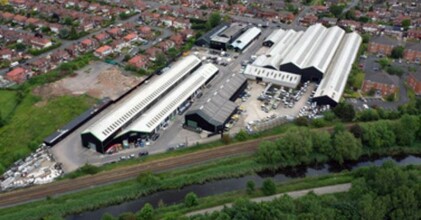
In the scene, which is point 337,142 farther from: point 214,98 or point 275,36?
point 275,36

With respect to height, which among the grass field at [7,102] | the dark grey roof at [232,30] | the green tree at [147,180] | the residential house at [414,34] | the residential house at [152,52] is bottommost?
the grass field at [7,102]

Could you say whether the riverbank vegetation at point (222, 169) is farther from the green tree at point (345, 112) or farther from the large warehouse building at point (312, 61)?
the large warehouse building at point (312, 61)

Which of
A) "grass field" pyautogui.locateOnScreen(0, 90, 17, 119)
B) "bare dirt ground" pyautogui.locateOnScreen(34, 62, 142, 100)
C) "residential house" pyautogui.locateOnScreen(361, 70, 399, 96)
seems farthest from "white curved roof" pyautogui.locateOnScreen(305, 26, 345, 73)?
"grass field" pyautogui.locateOnScreen(0, 90, 17, 119)

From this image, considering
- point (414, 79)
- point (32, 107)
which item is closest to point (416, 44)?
point (414, 79)

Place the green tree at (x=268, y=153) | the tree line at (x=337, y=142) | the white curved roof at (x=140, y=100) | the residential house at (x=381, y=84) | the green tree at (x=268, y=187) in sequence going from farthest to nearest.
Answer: the residential house at (x=381, y=84), the white curved roof at (x=140, y=100), the tree line at (x=337, y=142), the green tree at (x=268, y=153), the green tree at (x=268, y=187)

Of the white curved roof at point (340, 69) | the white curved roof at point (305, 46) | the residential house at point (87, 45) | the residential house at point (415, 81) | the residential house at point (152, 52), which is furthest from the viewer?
the residential house at point (87, 45)

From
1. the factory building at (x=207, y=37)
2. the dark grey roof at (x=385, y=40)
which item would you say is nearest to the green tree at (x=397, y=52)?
the dark grey roof at (x=385, y=40)

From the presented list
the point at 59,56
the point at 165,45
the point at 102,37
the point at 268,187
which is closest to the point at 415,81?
the point at 268,187
